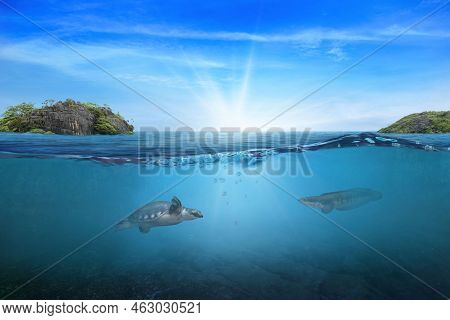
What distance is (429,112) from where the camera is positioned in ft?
44.1

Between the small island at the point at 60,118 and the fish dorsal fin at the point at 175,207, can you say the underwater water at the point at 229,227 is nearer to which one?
the small island at the point at 60,118

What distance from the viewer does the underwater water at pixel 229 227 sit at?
7.18 metres

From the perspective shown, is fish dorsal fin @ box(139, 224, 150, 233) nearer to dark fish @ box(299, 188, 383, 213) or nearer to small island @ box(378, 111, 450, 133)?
dark fish @ box(299, 188, 383, 213)

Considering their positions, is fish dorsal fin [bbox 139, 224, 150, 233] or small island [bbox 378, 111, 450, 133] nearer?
fish dorsal fin [bbox 139, 224, 150, 233]

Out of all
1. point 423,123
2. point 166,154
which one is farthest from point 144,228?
point 423,123

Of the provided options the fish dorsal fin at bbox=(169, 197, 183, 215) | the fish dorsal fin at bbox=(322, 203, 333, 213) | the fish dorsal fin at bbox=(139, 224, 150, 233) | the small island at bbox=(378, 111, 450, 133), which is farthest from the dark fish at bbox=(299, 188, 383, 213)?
the fish dorsal fin at bbox=(139, 224, 150, 233)

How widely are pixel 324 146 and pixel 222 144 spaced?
19.9ft

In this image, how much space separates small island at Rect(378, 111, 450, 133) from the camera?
1359 centimetres

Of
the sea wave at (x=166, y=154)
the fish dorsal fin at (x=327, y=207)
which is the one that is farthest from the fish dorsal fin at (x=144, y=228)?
the fish dorsal fin at (x=327, y=207)

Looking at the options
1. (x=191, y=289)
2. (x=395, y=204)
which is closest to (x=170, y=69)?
(x=191, y=289)

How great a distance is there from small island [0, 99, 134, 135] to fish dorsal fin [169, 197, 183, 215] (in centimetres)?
604

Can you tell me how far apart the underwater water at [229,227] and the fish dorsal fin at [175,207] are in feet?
4.53
